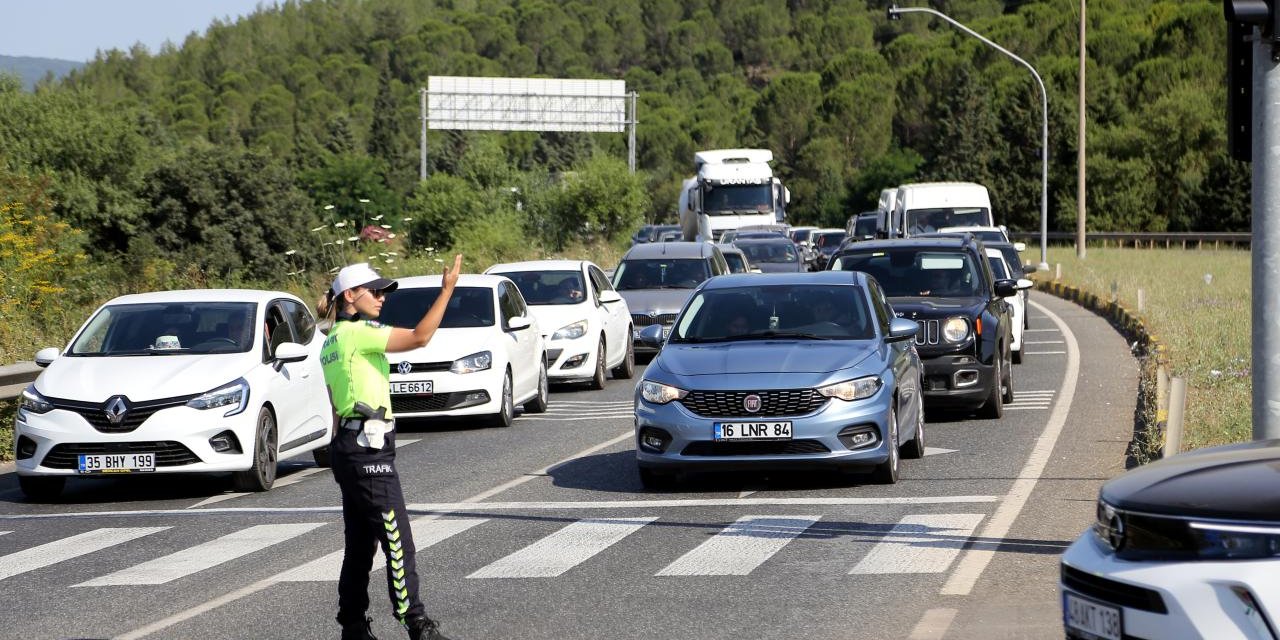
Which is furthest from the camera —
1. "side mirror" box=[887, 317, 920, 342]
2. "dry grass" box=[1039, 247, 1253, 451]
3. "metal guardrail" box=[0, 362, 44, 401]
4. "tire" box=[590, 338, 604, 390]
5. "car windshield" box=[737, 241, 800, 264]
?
"car windshield" box=[737, 241, 800, 264]

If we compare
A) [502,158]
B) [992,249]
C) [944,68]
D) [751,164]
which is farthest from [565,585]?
[944,68]

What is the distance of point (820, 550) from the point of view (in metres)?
9.77

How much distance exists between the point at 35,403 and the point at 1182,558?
998 cm

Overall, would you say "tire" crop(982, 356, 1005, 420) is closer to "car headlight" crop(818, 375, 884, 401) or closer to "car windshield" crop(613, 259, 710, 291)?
"car headlight" crop(818, 375, 884, 401)

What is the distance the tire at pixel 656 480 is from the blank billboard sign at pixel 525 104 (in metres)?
57.7

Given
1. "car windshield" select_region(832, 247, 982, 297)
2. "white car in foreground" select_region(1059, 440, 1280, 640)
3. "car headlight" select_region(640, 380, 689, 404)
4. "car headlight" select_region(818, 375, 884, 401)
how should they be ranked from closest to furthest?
1. "white car in foreground" select_region(1059, 440, 1280, 640)
2. "car headlight" select_region(818, 375, 884, 401)
3. "car headlight" select_region(640, 380, 689, 404)
4. "car windshield" select_region(832, 247, 982, 297)

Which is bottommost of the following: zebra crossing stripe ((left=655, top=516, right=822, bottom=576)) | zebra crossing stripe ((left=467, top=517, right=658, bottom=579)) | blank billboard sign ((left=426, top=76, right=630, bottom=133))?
zebra crossing stripe ((left=467, top=517, right=658, bottom=579))

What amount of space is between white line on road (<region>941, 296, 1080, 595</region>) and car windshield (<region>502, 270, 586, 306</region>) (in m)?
6.23

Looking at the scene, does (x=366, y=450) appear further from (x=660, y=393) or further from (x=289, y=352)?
(x=289, y=352)

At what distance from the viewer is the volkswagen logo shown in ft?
41.6

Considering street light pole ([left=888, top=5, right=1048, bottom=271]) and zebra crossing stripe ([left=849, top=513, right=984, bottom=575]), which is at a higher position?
street light pole ([left=888, top=5, right=1048, bottom=271])

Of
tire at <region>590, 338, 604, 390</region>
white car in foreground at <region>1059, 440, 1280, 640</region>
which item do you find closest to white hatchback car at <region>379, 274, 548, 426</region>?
tire at <region>590, 338, 604, 390</region>

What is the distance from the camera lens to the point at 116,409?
12.7 m

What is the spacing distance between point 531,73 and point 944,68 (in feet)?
164
